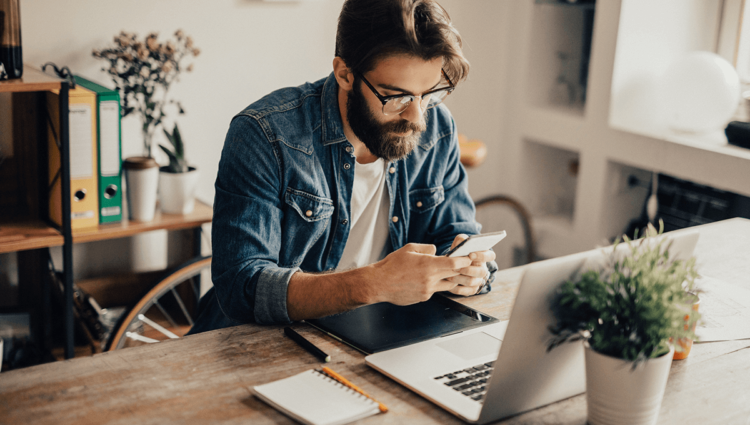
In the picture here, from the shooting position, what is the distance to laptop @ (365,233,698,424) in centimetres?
94

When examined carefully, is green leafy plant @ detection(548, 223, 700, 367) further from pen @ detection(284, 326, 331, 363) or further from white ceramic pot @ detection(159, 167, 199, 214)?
white ceramic pot @ detection(159, 167, 199, 214)

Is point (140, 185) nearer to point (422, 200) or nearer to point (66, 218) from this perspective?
point (66, 218)

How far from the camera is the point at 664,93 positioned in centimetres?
274

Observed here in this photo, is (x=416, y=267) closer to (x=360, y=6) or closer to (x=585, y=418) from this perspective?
(x=585, y=418)

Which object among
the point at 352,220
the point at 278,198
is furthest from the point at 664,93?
the point at 278,198

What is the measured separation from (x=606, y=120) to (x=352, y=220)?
1.65 metres

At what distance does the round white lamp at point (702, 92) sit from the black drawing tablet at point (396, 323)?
65.3 inches

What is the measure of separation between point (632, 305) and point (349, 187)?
0.79 metres

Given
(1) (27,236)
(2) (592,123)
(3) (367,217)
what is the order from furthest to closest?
(2) (592,123) < (1) (27,236) < (3) (367,217)

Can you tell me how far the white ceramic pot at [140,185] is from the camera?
7.06 ft

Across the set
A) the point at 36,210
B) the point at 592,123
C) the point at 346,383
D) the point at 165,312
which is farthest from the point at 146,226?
the point at 592,123

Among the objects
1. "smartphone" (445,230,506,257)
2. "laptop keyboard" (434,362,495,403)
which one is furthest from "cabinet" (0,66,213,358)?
"laptop keyboard" (434,362,495,403)

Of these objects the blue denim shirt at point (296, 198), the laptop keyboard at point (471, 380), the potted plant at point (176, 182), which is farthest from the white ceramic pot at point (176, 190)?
the laptop keyboard at point (471, 380)

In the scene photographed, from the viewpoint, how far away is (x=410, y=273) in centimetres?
121
